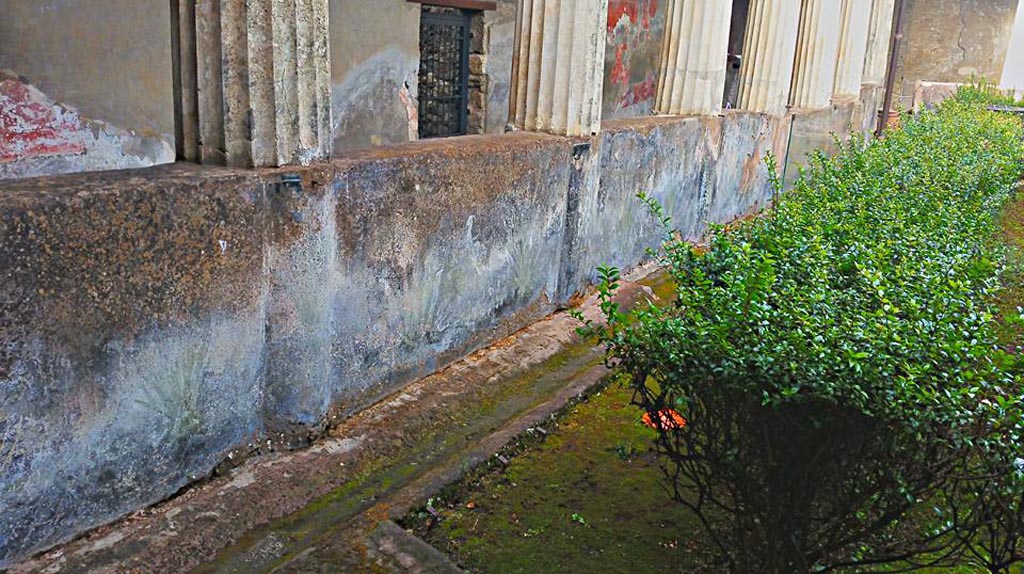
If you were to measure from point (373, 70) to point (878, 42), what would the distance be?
31.7 feet

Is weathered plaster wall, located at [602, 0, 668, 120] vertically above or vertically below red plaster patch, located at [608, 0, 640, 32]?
below

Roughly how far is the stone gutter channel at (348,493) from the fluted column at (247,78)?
3.56 feet

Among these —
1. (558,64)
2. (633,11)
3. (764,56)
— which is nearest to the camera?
(558,64)

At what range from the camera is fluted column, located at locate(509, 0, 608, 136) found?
4.71m

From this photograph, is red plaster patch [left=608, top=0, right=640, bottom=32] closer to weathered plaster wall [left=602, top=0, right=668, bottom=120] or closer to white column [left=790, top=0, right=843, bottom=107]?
weathered plaster wall [left=602, top=0, right=668, bottom=120]

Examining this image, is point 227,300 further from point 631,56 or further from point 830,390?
point 631,56

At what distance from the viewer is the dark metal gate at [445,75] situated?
8.91 m

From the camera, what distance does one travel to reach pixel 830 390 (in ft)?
6.72

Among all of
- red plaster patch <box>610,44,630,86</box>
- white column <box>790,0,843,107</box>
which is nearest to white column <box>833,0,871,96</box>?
white column <box>790,0,843,107</box>

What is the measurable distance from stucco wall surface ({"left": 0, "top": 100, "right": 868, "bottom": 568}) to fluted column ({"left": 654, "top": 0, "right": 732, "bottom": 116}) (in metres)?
2.32

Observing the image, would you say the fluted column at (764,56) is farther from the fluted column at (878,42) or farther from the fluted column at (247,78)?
the fluted column at (878,42)

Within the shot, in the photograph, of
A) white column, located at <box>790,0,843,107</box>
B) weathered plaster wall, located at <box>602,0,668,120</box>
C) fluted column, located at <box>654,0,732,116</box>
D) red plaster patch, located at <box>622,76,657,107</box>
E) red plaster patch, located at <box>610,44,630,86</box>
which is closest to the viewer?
fluted column, located at <box>654,0,732,116</box>

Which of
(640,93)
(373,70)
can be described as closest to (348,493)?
(373,70)

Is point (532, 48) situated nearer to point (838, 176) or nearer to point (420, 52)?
point (838, 176)
